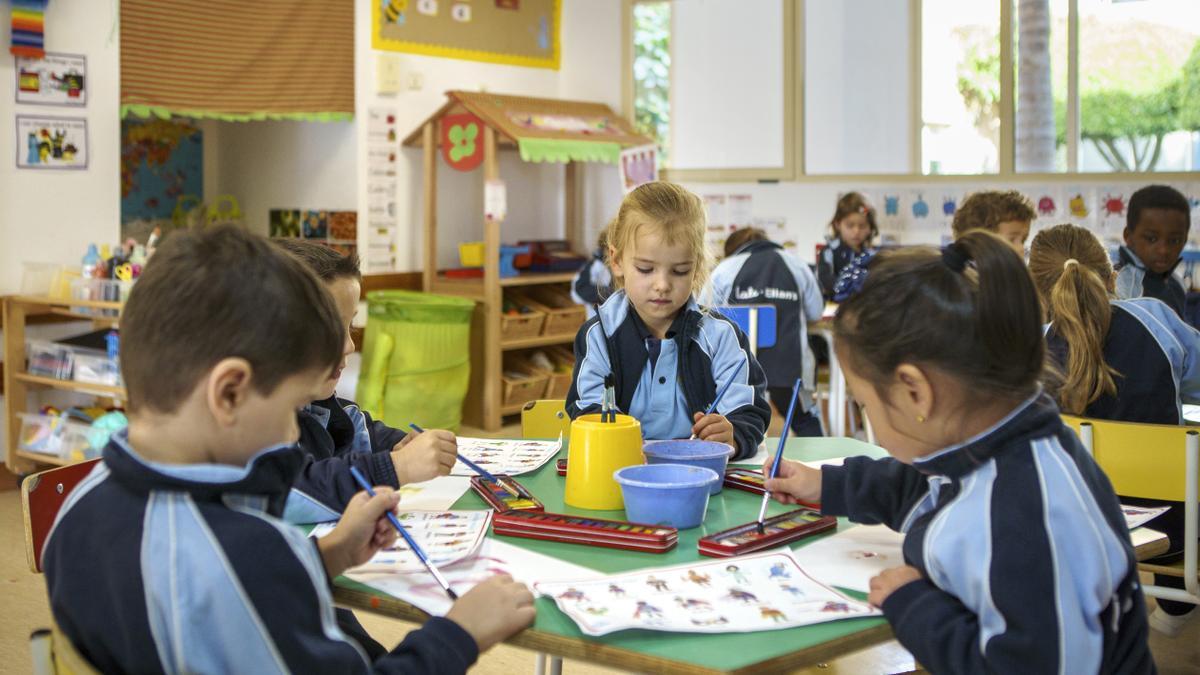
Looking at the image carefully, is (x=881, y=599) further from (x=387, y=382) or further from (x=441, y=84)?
(x=441, y=84)

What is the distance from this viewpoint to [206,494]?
1.02 metres

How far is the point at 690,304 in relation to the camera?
2168 millimetres

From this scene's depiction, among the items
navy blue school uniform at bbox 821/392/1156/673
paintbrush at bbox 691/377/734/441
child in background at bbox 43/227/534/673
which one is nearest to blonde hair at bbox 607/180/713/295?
paintbrush at bbox 691/377/734/441

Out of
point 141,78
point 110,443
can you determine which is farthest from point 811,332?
point 110,443

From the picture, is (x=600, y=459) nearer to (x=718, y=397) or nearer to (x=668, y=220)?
(x=718, y=397)

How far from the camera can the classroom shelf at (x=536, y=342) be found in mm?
5605

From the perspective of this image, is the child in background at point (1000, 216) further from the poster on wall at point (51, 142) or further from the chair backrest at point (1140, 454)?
the poster on wall at point (51, 142)

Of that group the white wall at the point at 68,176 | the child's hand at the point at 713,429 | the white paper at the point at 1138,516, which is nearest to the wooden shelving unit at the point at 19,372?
the white wall at the point at 68,176

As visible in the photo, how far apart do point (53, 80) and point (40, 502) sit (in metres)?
3.30

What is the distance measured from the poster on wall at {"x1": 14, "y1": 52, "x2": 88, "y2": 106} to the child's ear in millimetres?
3818

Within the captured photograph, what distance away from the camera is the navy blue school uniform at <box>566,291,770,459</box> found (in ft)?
6.88

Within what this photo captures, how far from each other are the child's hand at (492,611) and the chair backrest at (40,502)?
692 mm

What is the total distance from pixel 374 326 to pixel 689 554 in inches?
164

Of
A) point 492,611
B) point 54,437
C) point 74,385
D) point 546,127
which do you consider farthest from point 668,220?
point 546,127
